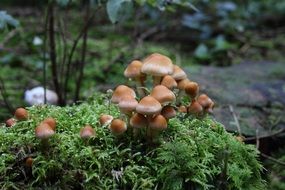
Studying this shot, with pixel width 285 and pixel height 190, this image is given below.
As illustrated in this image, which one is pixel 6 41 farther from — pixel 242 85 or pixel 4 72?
pixel 242 85

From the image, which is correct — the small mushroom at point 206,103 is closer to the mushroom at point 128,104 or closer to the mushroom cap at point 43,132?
the mushroom at point 128,104

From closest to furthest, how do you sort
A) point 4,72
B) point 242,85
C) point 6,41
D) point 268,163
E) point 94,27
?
1. point 268,163
2. point 242,85
3. point 4,72
4. point 6,41
5. point 94,27

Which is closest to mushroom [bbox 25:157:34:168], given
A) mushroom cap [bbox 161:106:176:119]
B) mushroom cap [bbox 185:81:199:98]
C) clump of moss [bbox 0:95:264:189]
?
clump of moss [bbox 0:95:264:189]

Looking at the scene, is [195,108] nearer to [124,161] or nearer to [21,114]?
[124,161]

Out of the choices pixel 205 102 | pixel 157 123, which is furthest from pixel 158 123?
pixel 205 102

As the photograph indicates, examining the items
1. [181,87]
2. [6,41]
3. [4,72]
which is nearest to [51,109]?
[181,87]

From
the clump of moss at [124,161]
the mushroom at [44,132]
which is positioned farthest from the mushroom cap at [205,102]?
the mushroom at [44,132]
